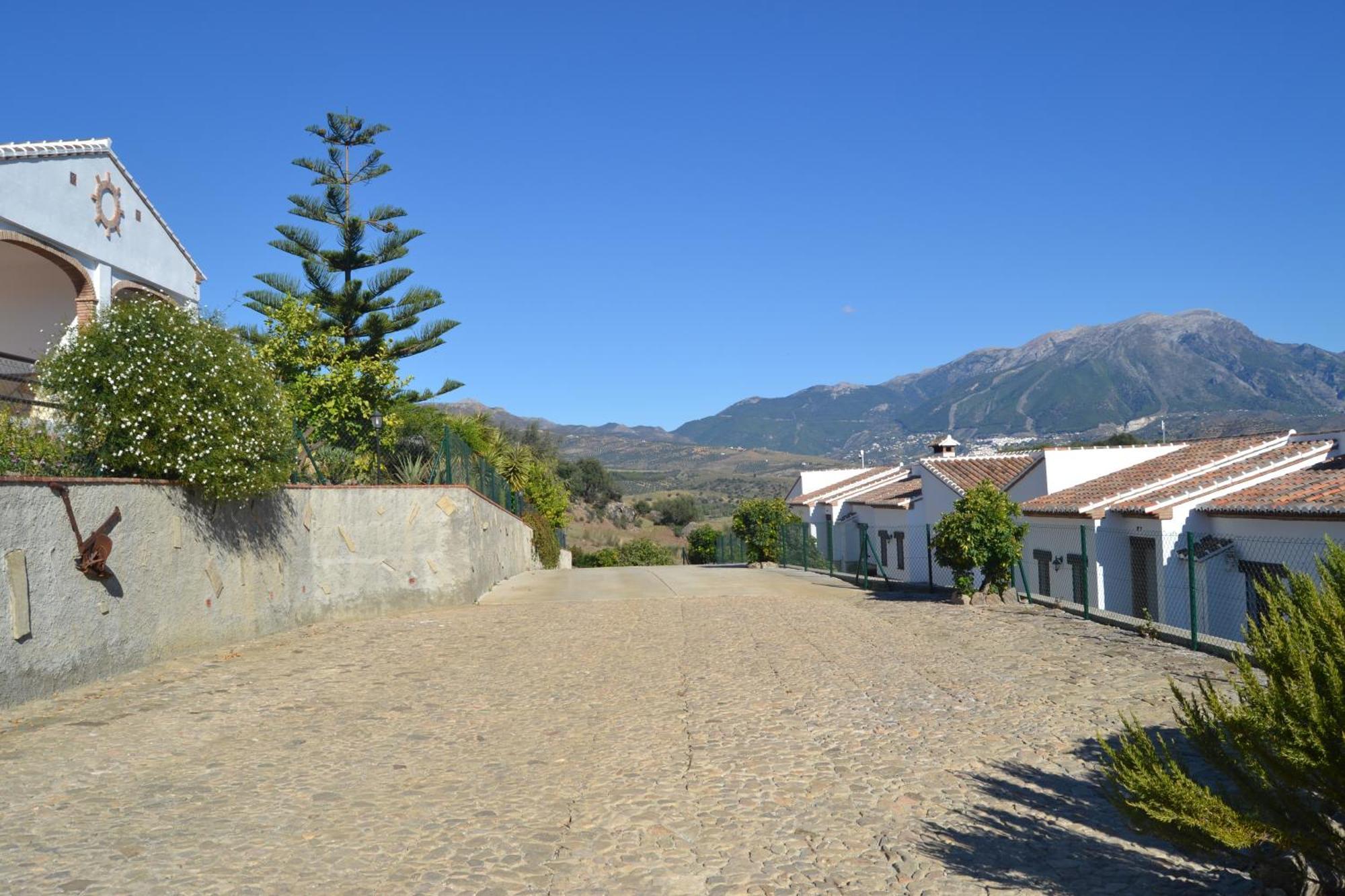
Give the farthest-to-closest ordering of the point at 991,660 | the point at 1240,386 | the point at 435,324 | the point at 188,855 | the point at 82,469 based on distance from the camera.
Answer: the point at 1240,386, the point at 435,324, the point at 991,660, the point at 82,469, the point at 188,855

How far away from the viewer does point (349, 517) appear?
13.3 m

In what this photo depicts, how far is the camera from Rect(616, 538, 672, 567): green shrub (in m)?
49.6

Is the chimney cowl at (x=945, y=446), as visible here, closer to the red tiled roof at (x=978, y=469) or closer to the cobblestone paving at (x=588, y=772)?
the red tiled roof at (x=978, y=469)

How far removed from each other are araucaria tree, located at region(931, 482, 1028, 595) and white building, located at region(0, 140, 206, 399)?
1370 cm

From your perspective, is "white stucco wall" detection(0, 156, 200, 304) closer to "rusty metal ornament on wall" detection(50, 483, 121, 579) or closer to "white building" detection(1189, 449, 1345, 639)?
"rusty metal ornament on wall" detection(50, 483, 121, 579)

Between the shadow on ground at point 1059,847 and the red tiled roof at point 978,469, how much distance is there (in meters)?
24.2

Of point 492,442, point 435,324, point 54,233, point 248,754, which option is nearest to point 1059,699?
point 248,754

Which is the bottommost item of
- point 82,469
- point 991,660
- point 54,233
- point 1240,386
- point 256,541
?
point 991,660

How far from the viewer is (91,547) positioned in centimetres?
833

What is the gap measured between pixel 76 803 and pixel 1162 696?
25.7 feet

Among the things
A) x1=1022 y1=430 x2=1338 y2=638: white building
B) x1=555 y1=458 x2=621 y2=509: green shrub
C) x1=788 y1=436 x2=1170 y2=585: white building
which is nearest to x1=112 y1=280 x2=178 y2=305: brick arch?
x1=788 y1=436 x2=1170 y2=585: white building

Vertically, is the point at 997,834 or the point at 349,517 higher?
the point at 349,517

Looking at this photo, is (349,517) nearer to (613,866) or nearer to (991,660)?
(991,660)

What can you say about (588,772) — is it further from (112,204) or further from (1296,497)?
(112,204)
